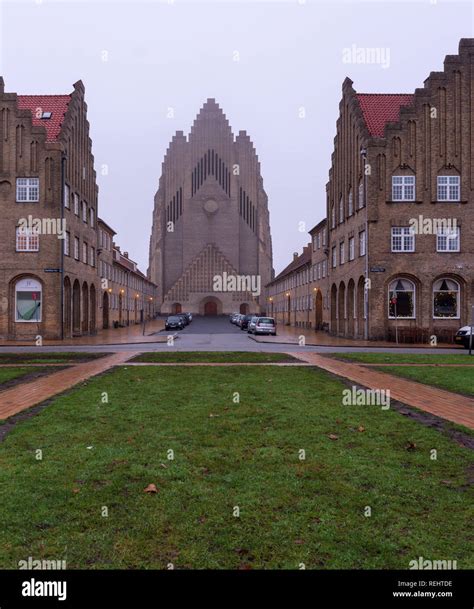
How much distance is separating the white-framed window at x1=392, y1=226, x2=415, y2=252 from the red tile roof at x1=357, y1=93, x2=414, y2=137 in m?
7.20

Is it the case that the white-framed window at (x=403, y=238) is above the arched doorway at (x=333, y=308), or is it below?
above

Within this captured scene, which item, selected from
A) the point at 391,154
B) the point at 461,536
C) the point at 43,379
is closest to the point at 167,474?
the point at 461,536

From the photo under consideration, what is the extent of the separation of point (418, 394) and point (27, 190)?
3009 cm

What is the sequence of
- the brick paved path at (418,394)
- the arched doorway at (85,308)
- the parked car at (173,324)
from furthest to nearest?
the parked car at (173,324), the arched doorway at (85,308), the brick paved path at (418,394)

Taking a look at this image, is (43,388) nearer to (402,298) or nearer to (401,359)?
(401,359)

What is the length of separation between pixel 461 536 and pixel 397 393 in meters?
6.84

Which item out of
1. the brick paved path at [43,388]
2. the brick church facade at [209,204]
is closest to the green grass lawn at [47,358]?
the brick paved path at [43,388]

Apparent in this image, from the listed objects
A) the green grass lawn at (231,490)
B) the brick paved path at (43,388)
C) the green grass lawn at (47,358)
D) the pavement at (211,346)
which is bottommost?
the pavement at (211,346)

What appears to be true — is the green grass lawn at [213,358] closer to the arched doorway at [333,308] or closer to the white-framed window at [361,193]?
the white-framed window at [361,193]

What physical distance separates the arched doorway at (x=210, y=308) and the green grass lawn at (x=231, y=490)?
80431 mm

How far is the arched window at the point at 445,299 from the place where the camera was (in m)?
31.8

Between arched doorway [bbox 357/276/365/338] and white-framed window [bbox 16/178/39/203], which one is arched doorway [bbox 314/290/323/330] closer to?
arched doorway [bbox 357/276/365/338]

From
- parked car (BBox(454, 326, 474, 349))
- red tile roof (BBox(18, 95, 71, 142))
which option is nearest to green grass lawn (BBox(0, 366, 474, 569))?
parked car (BBox(454, 326, 474, 349))

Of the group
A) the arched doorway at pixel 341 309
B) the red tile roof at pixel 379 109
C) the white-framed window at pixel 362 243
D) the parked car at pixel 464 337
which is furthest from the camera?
the arched doorway at pixel 341 309
